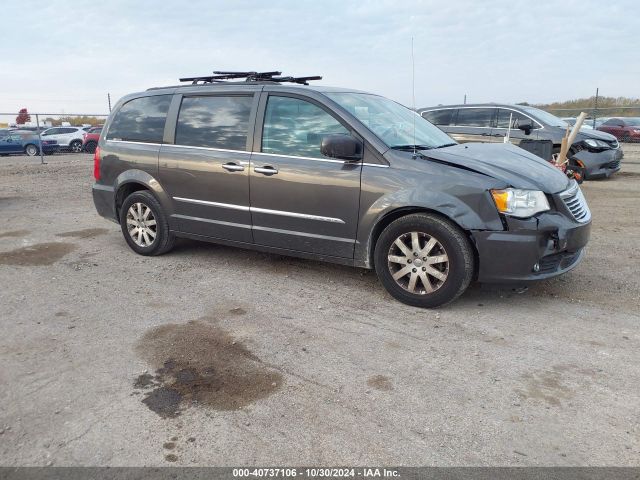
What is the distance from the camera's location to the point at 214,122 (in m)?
5.36

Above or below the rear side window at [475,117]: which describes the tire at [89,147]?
below

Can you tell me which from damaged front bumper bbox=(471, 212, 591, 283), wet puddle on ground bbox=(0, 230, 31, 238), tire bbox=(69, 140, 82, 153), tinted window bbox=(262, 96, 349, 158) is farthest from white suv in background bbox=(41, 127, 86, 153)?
damaged front bumper bbox=(471, 212, 591, 283)

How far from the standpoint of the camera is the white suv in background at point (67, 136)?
2531 centimetres

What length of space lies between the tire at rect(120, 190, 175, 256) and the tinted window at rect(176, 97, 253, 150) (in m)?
0.77

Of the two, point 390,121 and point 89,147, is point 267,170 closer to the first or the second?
point 390,121

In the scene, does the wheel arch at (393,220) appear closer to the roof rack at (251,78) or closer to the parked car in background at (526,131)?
the roof rack at (251,78)

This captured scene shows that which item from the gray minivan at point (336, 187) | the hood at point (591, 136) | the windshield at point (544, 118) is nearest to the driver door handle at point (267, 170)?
the gray minivan at point (336, 187)

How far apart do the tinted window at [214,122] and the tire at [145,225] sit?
0.77m

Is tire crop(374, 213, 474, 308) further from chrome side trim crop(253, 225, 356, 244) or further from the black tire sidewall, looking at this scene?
the black tire sidewall

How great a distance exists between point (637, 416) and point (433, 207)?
1951 millimetres

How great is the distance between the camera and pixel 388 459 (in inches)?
98.2

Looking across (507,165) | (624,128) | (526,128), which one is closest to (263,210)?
(507,165)

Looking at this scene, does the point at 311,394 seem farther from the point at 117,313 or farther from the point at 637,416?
the point at 117,313

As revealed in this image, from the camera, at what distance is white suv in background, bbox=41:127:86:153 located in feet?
83.0
